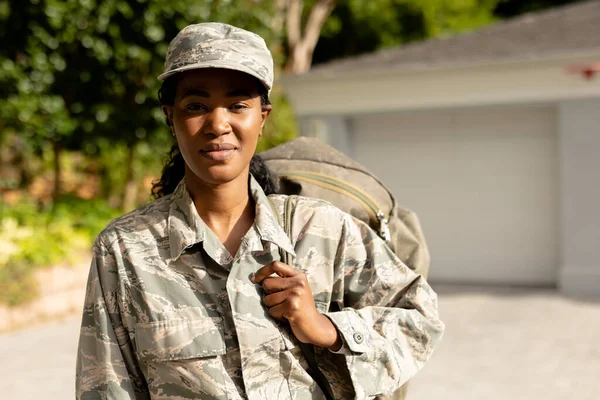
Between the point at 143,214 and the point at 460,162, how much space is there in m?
9.09

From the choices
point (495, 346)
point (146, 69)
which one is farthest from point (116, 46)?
point (495, 346)

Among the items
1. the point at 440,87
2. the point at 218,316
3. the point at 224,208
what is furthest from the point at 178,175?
the point at 440,87

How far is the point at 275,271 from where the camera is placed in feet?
5.32

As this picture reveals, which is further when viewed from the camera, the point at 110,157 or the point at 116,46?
the point at 110,157

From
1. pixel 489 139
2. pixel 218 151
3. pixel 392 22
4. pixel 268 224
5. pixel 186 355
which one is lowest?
pixel 489 139

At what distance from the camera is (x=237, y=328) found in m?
1.62

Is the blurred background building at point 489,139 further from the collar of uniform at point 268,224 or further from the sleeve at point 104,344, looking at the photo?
the sleeve at point 104,344

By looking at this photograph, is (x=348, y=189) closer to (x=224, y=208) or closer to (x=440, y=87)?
(x=224, y=208)

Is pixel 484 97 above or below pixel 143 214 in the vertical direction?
below

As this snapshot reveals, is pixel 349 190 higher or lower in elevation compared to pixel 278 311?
higher

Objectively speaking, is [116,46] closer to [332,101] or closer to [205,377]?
[332,101]

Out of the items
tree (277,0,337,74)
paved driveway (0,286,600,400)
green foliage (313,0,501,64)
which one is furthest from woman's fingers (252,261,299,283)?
green foliage (313,0,501,64)

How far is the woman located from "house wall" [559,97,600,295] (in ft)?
27.4

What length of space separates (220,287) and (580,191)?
28.3 ft
